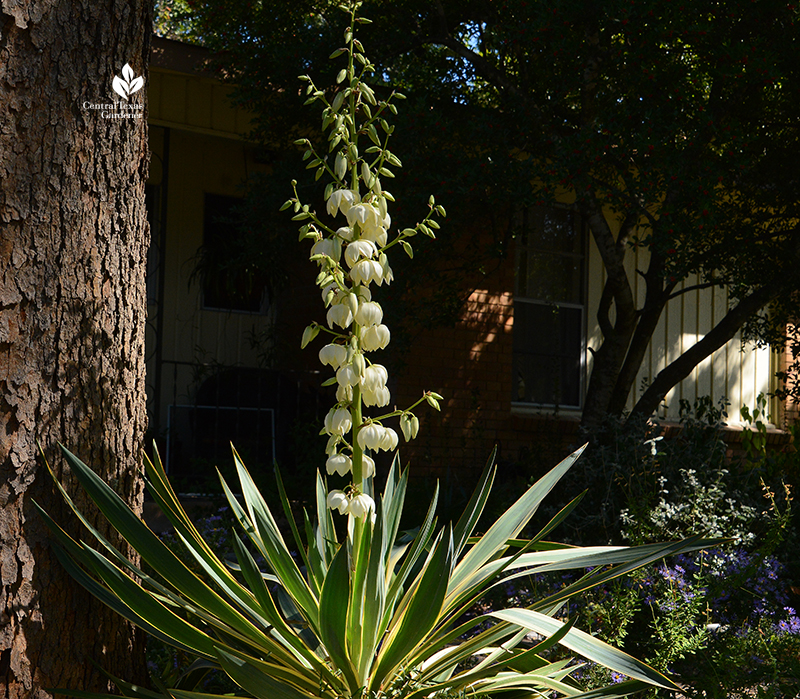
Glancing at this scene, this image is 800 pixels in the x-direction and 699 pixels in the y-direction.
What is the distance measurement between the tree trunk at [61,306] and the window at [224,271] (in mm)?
4885

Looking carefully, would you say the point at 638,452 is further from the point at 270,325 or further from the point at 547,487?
the point at 270,325

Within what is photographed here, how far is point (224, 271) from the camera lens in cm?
772

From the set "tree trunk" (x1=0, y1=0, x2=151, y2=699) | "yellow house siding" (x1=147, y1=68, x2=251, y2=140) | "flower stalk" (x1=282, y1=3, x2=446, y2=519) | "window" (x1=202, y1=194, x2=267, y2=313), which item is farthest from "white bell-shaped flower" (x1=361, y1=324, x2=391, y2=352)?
"window" (x1=202, y1=194, x2=267, y2=313)

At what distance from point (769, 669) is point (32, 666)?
250 centimetres

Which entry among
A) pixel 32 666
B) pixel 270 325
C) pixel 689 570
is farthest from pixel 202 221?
pixel 32 666

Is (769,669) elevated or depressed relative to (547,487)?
depressed

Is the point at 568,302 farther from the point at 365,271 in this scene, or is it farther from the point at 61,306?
the point at 61,306

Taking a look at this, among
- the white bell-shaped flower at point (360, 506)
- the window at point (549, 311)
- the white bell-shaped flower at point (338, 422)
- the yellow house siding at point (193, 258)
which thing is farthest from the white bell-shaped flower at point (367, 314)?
the window at point (549, 311)

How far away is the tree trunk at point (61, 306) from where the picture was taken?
218 cm

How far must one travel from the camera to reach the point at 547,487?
116 inches

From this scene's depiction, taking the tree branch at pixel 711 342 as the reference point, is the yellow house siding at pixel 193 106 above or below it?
above

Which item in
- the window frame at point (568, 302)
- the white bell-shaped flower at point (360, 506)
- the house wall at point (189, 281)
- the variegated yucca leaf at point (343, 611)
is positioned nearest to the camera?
the variegated yucca leaf at point (343, 611)

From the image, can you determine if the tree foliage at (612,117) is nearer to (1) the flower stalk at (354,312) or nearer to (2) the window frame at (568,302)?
(2) the window frame at (568,302)

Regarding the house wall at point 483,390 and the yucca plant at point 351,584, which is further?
the house wall at point 483,390
